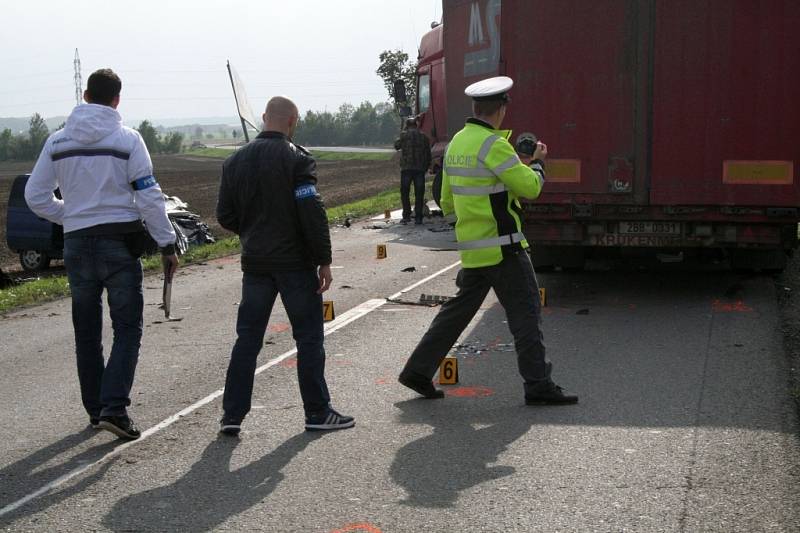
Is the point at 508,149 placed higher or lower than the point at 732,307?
higher

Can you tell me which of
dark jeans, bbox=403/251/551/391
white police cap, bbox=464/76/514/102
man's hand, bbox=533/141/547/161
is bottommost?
dark jeans, bbox=403/251/551/391

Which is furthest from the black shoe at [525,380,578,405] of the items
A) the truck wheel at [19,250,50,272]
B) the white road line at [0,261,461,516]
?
the truck wheel at [19,250,50,272]

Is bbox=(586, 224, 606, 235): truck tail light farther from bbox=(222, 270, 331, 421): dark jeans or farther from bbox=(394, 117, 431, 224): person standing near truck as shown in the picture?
bbox=(394, 117, 431, 224): person standing near truck

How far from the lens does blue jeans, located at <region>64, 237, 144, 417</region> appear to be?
6406 mm

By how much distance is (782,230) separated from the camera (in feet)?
35.5

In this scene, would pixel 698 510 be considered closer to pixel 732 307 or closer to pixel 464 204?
pixel 464 204

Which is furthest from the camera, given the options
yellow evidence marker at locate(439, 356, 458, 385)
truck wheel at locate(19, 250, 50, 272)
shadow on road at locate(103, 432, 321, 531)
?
truck wheel at locate(19, 250, 50, 272)

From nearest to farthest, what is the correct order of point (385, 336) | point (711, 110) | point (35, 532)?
point (35, 532) < point (385, 336) < point (711, 110)

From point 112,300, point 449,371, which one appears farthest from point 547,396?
point 112,300

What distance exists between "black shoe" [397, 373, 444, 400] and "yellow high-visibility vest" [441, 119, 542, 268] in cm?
79

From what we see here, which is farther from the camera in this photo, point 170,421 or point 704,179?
point 704,179

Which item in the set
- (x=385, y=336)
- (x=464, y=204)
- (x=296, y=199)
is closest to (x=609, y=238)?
(x=385, y=336)

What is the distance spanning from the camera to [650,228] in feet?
36.8

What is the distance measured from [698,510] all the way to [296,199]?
275 centimetres
